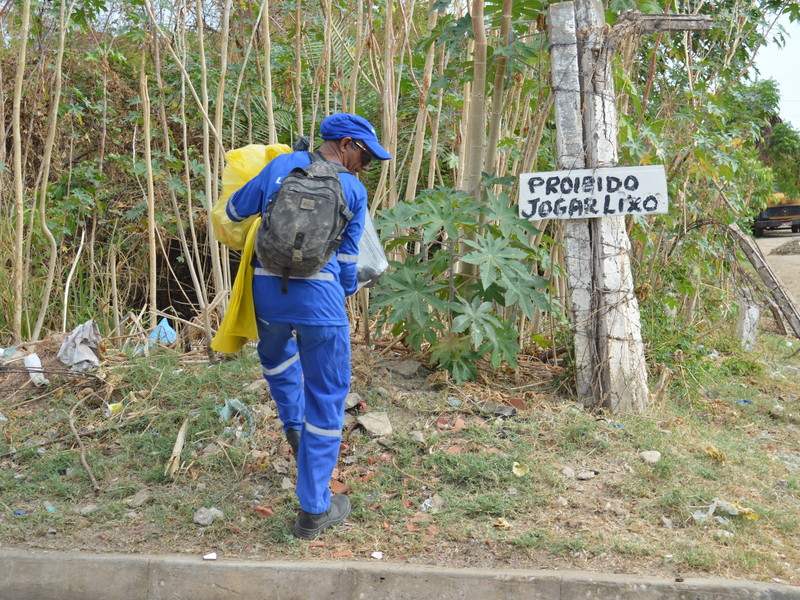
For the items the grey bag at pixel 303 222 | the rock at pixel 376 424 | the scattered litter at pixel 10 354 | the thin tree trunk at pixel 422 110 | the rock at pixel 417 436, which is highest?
the thin tree trunk at pixel 422 110

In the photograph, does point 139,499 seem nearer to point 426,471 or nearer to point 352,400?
point 352,400

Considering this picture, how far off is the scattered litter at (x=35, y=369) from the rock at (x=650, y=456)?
3.46m

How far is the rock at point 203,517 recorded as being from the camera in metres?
3.44

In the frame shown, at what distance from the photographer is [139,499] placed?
3.65m

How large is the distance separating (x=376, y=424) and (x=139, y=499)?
4.03ft

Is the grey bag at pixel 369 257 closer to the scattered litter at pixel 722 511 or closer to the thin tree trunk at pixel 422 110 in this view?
the thin tree trunk at pixel 422 110

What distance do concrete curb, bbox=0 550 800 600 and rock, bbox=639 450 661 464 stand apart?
2.98 ft

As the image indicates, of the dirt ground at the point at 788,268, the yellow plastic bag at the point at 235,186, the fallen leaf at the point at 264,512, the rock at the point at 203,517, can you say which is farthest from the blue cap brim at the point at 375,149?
the dirt ground at the point at 788,268

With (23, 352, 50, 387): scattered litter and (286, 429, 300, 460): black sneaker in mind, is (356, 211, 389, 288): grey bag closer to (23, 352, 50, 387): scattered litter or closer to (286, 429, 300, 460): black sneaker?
(286, 429, 300, 460): black sneaker

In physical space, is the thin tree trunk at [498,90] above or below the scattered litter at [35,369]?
above

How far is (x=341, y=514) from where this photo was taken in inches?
133

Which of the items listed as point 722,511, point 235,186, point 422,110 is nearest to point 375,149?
point 235,186

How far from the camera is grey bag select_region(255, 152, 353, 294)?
2.88m

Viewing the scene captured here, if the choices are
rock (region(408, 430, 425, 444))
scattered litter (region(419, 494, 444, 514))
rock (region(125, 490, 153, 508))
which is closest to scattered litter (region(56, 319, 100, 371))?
rock (region(125, 490, 153, 508))
